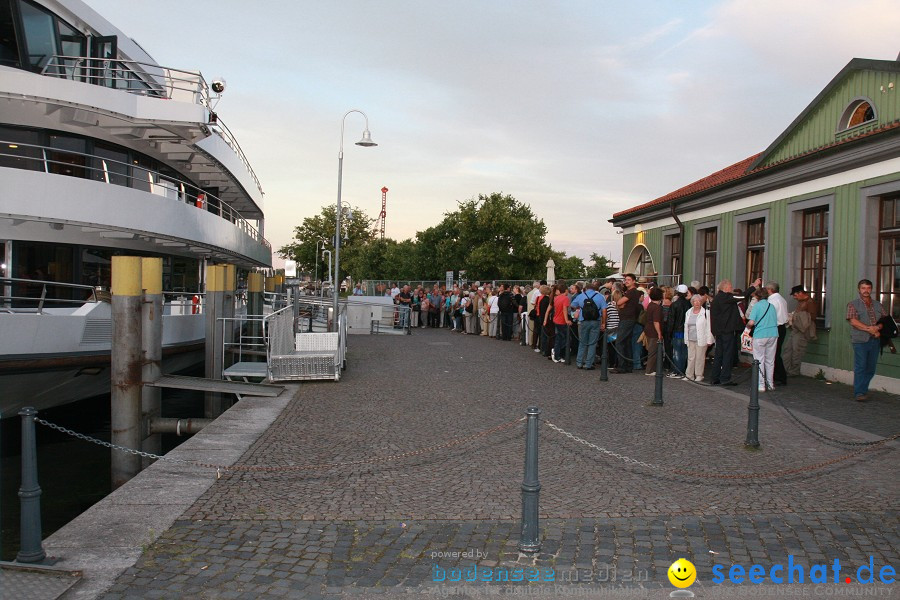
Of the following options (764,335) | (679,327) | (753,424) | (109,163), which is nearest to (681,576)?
(753,424)

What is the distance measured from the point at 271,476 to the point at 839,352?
10.4 m

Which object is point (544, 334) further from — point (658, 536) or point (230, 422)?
point (658, 536)

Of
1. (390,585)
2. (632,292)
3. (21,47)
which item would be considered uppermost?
(21,47)

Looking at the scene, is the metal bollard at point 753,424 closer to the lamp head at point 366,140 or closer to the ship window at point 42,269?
the ship window at point 42,269

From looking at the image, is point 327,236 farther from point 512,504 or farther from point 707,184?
point 512,504

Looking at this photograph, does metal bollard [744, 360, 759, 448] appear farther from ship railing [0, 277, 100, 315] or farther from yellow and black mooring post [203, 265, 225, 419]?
ship railing [0, 277, 100, 315]

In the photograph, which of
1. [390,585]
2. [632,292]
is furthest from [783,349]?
[390,585]

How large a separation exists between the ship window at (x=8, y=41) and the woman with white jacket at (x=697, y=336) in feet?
39.7

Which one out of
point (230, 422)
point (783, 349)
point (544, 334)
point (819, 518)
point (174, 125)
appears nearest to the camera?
point (819, 518)

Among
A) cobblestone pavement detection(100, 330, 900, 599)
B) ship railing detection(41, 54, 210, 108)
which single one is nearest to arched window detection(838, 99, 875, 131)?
cobblestone pavement detection(100, 330, 900, 599)

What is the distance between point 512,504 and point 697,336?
7.80 m

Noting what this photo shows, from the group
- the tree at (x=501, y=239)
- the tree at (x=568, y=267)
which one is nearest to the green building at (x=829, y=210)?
the tree at (x=501, y=239)

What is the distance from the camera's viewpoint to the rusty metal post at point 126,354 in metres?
9.34

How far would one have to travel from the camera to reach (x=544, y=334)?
17281 mm
